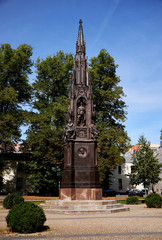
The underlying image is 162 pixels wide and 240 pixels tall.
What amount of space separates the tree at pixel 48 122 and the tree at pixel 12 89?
1.67 metres

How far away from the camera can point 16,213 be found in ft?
25.1

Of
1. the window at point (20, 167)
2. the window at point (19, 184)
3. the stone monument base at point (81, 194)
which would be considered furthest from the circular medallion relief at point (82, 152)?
the window at point (20, 167)

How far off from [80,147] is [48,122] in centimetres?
1737

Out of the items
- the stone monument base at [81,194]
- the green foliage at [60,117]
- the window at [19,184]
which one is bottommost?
the window at [19,184]

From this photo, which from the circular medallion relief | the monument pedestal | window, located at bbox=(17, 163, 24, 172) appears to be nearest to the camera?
the monument pedestal

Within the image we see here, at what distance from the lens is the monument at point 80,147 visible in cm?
1535

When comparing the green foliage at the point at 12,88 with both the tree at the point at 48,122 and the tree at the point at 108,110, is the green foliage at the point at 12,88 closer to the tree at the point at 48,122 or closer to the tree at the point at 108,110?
the tree at the point at 48,122

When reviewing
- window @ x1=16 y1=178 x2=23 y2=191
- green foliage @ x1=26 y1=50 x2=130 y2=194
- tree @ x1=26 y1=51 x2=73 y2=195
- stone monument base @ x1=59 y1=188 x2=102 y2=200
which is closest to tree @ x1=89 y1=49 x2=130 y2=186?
green foliage @ x1=26 y1=50 x2=130 y2=194

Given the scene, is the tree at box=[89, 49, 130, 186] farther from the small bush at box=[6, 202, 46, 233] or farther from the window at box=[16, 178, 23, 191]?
the small bush at box=[6, 202, 46, 233]

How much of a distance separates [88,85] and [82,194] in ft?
27.7

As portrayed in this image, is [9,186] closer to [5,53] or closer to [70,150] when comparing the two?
[5,53]

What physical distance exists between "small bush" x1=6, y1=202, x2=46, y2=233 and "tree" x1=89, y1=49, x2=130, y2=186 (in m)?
22.1

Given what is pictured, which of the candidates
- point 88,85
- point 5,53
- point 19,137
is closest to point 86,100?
point 88,85

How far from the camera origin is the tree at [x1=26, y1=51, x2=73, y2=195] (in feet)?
100
